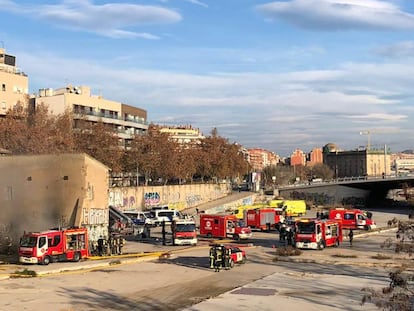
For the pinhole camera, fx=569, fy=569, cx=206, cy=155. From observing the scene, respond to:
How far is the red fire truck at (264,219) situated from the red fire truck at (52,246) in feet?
96.6

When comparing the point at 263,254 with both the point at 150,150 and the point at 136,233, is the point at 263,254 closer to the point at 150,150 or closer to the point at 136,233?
the point at 136,233

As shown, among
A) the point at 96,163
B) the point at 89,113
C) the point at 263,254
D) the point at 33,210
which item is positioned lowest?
the point at 263,254

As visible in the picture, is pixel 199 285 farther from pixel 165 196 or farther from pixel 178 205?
pixel 178 205

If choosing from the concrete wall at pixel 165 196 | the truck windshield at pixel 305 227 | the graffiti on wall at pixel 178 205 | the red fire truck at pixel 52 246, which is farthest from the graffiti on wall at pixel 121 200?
the red fire truck at pixel 52 246

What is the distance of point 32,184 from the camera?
143 feet

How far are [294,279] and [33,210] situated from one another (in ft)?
71.5

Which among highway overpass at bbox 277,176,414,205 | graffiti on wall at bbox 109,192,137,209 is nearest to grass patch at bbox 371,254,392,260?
graffiti on wall at bbox 109,192,137,209

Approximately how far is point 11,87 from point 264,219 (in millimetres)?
58099

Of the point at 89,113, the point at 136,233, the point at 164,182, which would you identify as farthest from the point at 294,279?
the point at 89,113

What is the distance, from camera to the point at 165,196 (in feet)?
284

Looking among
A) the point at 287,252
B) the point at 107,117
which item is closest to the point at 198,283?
the point at 287,252

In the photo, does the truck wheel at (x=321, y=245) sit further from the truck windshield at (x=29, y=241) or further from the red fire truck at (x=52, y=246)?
the truck windshield at (x=29, y=241)

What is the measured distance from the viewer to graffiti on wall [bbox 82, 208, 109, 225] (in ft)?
143

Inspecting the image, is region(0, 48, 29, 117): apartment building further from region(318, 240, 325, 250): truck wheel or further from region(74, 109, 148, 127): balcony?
region(318, 240, 325, 250): truck wheel
